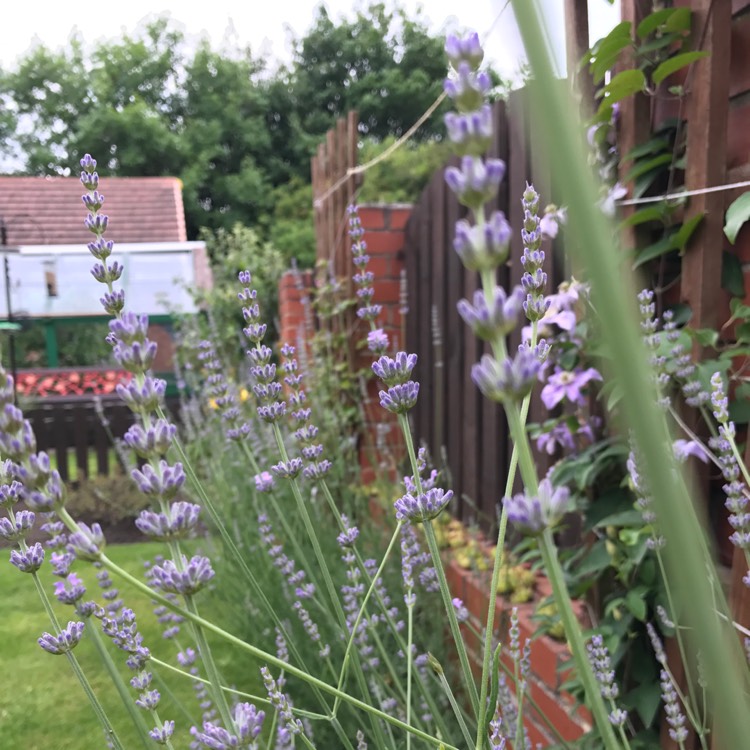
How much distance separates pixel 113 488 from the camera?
5719 millimetres

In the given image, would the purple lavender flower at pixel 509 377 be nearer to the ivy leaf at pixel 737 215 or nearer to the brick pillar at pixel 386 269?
the ivy leaf at pixel 737 215

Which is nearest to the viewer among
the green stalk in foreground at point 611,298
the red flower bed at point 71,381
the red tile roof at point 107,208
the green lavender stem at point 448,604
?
the green stalk in foreground at point 611,298

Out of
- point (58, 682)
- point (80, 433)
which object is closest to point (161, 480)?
point (58, 682)

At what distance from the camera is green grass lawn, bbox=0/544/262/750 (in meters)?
2.13

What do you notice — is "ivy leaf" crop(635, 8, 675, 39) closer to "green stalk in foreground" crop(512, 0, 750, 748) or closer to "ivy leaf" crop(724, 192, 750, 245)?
"ivy leaf" crop(724, 192, 750, 245)

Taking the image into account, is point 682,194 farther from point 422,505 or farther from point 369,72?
point 369,72

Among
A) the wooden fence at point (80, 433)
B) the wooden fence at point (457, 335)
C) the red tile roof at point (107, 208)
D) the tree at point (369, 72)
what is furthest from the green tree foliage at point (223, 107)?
the wooden fence at point (457, 335)

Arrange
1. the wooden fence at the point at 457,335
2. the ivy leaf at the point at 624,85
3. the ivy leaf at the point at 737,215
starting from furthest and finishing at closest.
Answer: the wooden fence at the point at 457,335 < the ivy leaf at the point at 624,85 < the ivy leaf at the point at 737,215

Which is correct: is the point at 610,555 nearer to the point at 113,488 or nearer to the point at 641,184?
the point at 641,184

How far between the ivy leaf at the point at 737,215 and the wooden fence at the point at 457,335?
83cm

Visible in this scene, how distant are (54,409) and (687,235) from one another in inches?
247

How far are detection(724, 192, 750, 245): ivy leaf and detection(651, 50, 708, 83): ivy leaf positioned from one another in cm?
31

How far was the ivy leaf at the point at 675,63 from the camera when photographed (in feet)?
4.44

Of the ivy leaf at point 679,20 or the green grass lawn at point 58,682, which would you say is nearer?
the ivy leaf at point 679,20
